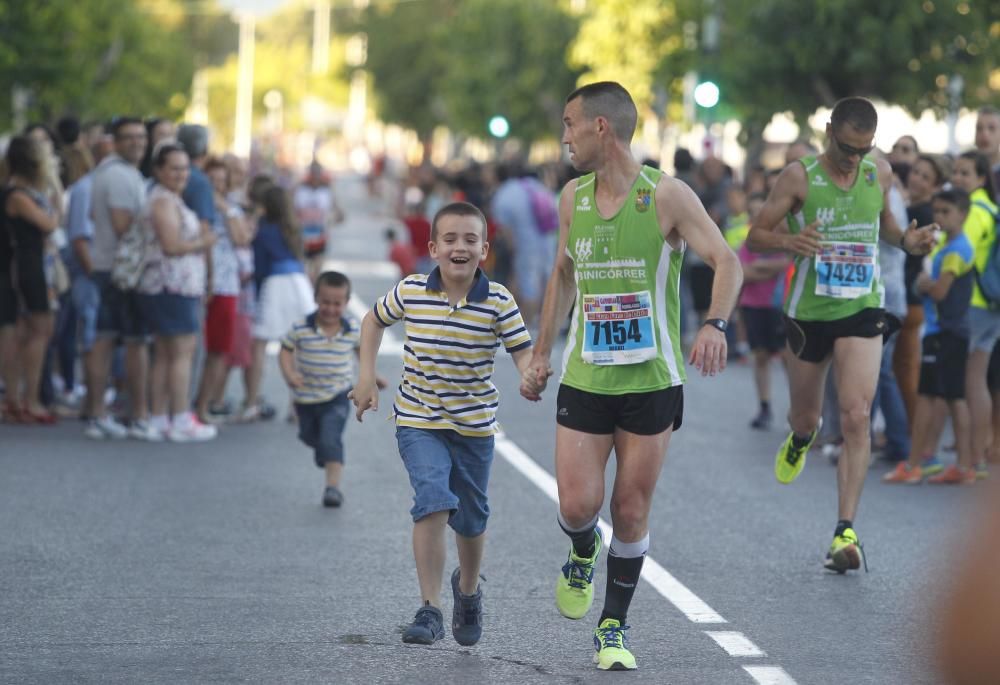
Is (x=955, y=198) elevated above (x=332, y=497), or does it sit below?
above

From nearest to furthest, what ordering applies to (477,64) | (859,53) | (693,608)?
(693,608), (859,53), (477,64)

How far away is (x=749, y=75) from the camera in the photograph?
87.0 feet

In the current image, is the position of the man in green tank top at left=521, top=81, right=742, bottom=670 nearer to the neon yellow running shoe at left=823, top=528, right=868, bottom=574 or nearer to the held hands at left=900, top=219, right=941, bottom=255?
the neon yellow running shoe at left=823, top=528, right=868, bottom=574

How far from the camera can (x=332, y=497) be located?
34.2 feet

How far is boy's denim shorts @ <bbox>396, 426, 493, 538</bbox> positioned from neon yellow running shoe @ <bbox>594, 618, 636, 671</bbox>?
583mm

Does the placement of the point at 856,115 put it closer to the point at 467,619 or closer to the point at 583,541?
the point at 583,541

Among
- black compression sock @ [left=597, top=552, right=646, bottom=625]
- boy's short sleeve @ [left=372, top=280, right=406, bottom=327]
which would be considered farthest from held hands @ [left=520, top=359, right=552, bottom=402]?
black compression sock @ [left=597, top=552, right=646, bottom=625]

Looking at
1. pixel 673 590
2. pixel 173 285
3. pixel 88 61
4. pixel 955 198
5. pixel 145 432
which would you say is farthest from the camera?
pixel 88 61

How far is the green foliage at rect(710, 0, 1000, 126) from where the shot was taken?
2473cm

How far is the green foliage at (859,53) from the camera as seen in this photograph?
2473 cm

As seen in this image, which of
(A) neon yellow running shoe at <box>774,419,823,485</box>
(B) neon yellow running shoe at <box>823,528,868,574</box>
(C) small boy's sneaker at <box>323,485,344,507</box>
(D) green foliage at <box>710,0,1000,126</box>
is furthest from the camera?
(D) green foliage at <box>710,0,1000,126</box>

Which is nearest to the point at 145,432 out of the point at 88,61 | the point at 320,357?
the point at 320,357

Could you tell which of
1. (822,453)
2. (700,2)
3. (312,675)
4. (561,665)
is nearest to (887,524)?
(822,453)

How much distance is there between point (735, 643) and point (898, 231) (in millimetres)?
3068
